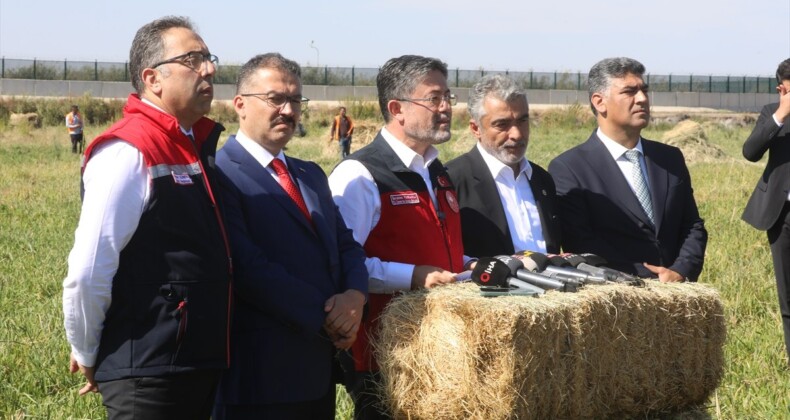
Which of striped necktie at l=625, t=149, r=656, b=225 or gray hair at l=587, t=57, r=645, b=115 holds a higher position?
gray hair at l=587, t=57, r=645, b=115

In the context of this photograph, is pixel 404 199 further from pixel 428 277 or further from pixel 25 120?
pixel 25 120

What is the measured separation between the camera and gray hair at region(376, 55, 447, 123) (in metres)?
4.40

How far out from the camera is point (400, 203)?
166 inches

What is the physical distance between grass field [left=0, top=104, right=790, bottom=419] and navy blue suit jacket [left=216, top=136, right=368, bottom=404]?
5.42 ft

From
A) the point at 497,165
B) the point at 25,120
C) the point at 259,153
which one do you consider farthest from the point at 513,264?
the point at 25,120

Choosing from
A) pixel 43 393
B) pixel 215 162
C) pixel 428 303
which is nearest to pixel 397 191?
pixel 428 303

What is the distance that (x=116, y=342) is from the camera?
3.21 metres

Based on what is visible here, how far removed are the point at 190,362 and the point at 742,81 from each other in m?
66.7

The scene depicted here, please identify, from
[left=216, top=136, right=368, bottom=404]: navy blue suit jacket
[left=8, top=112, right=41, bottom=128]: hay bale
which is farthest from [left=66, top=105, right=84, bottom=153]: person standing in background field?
[left=216, top=136, right=368, bottom=404]: navy blue suit jacket

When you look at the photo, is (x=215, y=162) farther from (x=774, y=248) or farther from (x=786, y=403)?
(x=774, y=248)

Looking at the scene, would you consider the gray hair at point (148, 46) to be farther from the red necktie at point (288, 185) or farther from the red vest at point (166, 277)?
the red necktie at point (288, 185)

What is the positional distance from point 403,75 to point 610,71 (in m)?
1.36

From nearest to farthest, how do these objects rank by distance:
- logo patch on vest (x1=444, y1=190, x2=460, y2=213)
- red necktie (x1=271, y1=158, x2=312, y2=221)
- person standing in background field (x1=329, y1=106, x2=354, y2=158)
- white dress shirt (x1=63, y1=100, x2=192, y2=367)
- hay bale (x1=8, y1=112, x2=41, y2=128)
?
white dress shirt (x1=63, y1=100, x2=192, y2=367) < red necktie (x1=271, y1=158, x2=312, y2=221) < logo patch on vest (x1=444, y1=190, x2=460, y2=213) < person standing in background field (x1=329, y1=106, x2=354, y2=158) < hay bale (x1=8, y1=112, x2=41, y2=128)

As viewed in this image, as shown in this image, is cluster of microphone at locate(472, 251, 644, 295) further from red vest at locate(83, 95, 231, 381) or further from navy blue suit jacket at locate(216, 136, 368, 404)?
red vest at locate(83, 95, 231, 381)
